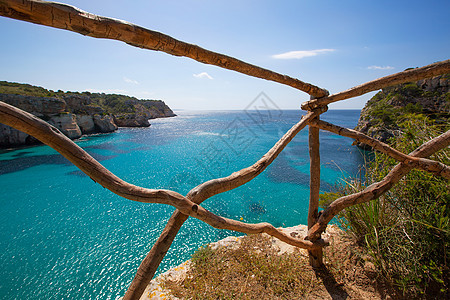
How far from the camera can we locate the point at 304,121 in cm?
231

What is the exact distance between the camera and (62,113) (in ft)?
78.6

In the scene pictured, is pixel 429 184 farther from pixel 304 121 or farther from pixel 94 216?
pixel 94 216

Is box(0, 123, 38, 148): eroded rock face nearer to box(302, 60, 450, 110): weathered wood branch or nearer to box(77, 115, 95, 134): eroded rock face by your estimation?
box(77, 115, 95, 134): eroded rock face

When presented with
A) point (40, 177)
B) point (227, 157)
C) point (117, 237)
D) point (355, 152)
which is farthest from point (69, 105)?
point (355, 152)

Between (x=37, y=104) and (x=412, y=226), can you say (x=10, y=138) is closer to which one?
(x=37, y=104)

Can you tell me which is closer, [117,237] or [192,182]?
[117,237]

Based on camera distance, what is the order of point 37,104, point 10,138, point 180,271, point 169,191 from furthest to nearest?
point 37,104, point 10,138, point 180,271, point 169,191

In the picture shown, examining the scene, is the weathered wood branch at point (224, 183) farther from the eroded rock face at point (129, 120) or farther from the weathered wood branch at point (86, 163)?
the eroded rock face at point (129, 120)

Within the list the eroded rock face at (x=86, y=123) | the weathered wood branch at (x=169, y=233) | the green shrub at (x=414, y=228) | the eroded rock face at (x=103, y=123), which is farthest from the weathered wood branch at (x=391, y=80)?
the eroded rock face at (x=103, y=123)

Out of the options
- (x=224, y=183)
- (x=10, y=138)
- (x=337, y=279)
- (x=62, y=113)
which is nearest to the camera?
(x=224, y=183)

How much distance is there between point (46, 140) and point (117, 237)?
8.30m

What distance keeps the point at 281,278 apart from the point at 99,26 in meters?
4.01

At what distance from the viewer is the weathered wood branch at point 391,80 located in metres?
1.90

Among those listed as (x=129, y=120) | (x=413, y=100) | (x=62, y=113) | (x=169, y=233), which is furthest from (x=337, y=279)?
(x=129, y=120)
